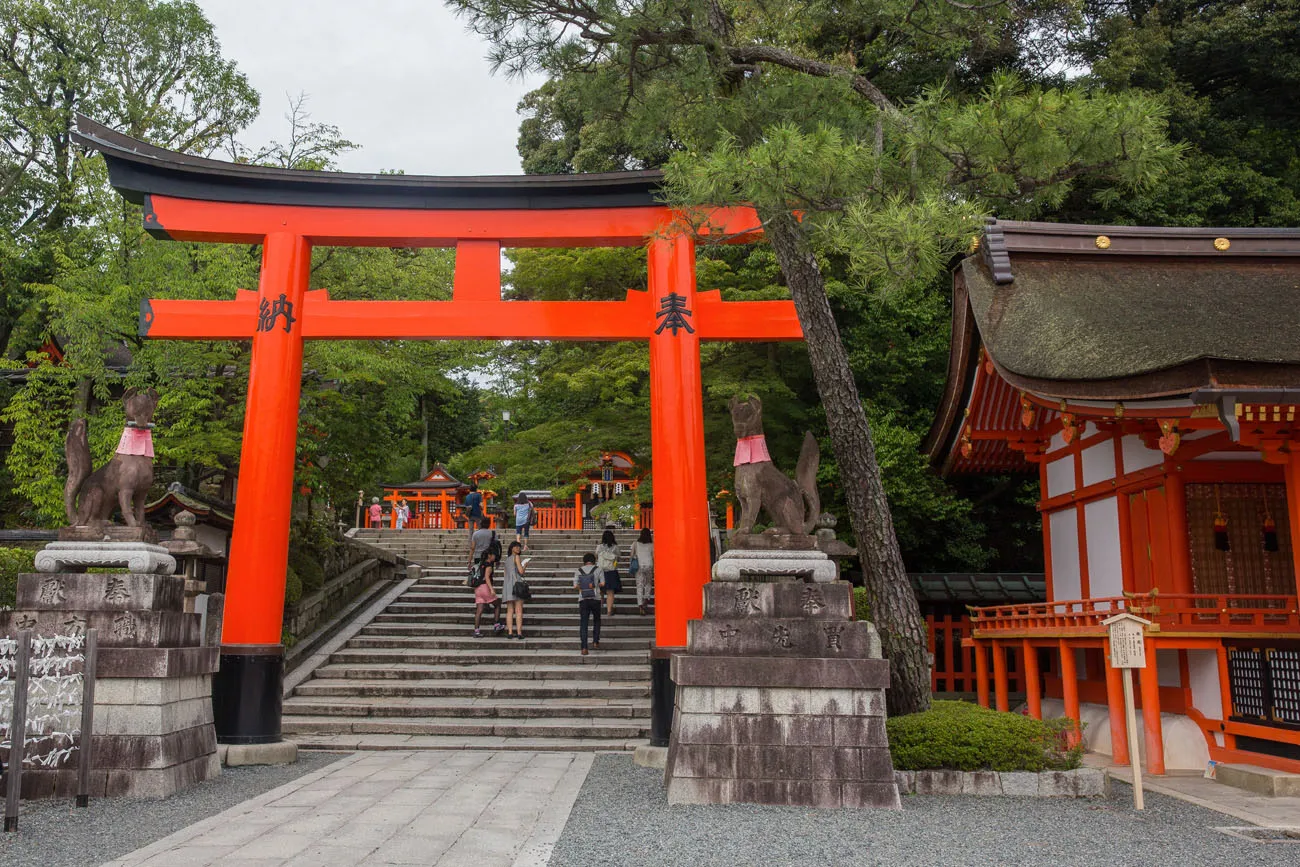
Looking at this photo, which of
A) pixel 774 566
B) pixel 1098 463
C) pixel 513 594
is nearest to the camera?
pixel 774 566

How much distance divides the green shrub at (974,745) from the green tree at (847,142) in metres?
0.42

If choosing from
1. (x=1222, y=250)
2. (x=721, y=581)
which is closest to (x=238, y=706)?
(x=721, y=581)

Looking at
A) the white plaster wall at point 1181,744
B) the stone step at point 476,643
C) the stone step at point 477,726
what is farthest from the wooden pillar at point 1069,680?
the stone step at point 476,643

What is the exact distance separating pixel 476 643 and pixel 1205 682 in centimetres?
839

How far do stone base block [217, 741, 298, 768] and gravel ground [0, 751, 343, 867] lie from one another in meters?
0.57

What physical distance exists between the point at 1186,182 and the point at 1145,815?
44.0 feet

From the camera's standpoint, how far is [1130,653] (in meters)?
6.37

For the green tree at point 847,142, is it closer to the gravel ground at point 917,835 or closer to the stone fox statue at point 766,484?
the stone fox statue at point 766,484

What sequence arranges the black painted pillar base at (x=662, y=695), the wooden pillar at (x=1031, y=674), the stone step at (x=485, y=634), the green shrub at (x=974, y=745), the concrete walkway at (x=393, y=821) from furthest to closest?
the stone step at (x=485, y=634) → the wooden pillar at (x=1031, y=674) → the black painted pillar base at (x=662, y=695) → the green shrub at (x=974, y=745) → the concrete walkway at (x=393, y=821)

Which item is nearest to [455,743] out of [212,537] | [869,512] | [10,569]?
[869,512]

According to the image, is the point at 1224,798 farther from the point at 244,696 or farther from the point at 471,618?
the point at 471,618

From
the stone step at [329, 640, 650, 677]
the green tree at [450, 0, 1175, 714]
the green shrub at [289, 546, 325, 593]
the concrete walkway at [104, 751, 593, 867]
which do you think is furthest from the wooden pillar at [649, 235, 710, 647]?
the green shrub at [289, 546, 325, 593]

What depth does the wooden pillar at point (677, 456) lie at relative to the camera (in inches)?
323

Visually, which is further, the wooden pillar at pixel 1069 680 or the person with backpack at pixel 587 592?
the person with backpack at pixel 587 592
